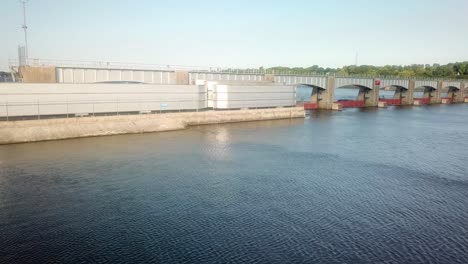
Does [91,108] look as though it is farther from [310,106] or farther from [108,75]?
[310,106]

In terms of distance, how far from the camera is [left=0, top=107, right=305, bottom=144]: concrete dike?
119 ft

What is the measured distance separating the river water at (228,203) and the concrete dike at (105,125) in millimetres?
1768

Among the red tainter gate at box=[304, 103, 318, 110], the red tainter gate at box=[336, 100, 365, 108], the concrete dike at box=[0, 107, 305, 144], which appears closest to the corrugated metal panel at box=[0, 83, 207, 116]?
the concrete dike at box=[0, 107, 305, 144]

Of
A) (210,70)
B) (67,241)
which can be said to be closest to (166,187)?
(67,241)

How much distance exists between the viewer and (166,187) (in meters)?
23.6

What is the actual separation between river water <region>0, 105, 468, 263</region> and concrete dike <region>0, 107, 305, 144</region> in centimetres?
177

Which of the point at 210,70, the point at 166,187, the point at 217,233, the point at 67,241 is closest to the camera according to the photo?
the point at 67,241

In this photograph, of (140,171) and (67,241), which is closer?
(67,241)

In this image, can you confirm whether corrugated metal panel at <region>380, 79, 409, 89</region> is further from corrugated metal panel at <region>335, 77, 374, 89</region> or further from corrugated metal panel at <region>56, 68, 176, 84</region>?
corrugated metal panel at <region>56, 68, 176, 84</region>

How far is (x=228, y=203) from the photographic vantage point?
2102 cm

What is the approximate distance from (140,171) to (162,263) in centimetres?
1381

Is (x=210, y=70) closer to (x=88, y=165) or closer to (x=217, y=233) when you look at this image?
(x=88, y=165)

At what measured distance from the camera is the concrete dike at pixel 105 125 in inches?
1425

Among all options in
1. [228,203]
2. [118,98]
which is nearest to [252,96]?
[118,98]
